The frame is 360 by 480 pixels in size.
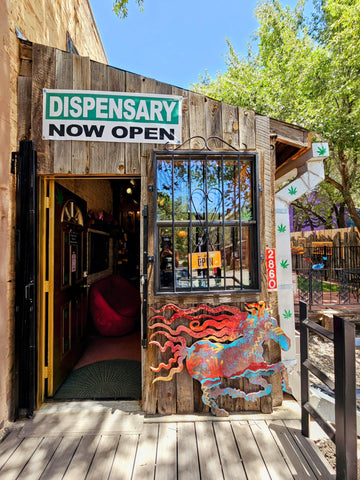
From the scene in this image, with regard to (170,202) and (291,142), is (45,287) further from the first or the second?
(291,142)

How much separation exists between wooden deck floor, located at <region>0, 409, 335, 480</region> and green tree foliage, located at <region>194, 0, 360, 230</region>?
284 inches

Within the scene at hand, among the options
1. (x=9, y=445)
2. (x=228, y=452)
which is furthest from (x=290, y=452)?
(x=9, y=445)

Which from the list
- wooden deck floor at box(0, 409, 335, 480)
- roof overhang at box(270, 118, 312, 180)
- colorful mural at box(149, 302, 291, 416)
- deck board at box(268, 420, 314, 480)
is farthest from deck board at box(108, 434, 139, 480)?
roof overhang at box(270, 118, 312, 180)

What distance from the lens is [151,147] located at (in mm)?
2646

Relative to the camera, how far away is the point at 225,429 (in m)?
2.30

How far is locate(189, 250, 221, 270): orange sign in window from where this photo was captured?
8.62 ft

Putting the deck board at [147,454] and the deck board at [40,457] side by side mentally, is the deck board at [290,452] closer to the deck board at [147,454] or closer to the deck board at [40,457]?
the deck board at [147,454]

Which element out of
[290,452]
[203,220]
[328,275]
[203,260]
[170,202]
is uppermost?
[170,202]

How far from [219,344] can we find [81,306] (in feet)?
7.66

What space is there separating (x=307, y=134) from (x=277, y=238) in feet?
4.06

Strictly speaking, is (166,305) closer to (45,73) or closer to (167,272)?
(167,272)

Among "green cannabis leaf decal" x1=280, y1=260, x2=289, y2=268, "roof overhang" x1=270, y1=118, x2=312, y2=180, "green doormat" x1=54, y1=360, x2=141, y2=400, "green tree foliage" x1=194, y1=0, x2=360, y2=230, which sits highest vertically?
"green tree foliage" x1=194, y1=0, x2=360, y2=230

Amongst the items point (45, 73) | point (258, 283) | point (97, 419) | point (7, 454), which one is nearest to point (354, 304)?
point (258, 283)

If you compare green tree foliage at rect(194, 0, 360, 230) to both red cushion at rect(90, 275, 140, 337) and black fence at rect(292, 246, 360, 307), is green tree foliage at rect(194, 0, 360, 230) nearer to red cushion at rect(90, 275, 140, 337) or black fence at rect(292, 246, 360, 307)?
black fence at rect(292, 246, 360, 307)
